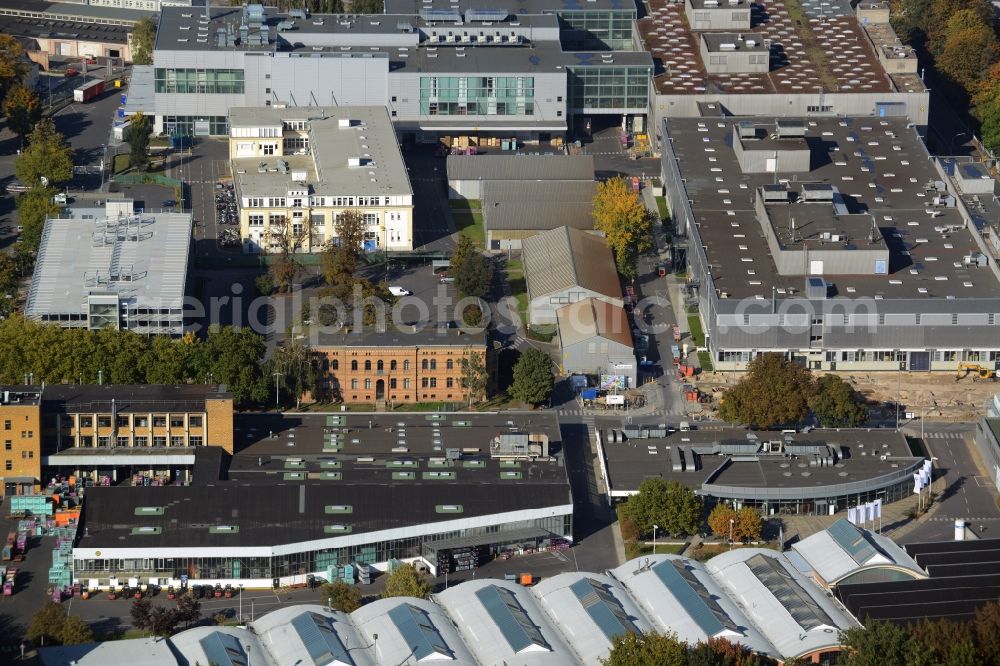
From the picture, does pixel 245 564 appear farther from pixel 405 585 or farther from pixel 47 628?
pixel 47 628

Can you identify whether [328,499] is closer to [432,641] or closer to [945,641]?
[432,641]

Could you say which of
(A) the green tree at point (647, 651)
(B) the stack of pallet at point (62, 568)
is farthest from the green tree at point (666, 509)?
(B) the stack of pallet at point (62, 568)

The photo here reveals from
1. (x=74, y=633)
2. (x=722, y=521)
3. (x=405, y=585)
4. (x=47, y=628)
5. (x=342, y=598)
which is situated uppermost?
(x=47, y=628)

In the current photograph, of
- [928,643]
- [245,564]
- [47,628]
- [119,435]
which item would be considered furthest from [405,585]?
[928,643]

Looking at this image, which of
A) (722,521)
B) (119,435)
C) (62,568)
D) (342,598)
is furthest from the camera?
(119,435)

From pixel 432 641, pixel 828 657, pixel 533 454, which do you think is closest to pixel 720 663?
pixel 828 657

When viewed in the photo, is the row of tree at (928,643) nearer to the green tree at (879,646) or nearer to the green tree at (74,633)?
the green tree at (879,646)

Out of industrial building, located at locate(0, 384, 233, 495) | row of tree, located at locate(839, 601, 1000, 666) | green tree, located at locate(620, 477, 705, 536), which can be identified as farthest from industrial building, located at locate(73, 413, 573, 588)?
row of tree, located at locate(839, 601, 1000, 666)
